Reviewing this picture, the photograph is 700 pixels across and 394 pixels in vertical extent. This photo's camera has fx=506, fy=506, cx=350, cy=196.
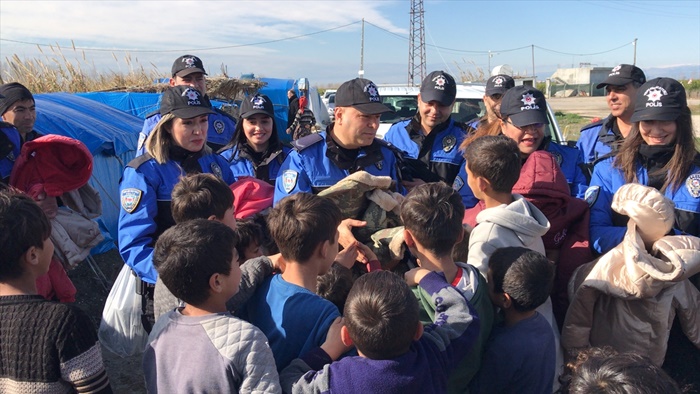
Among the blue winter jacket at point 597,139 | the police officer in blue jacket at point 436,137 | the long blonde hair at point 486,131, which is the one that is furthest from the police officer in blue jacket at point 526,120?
the blue winter jacket at point 597,139

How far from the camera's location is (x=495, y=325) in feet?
6.90

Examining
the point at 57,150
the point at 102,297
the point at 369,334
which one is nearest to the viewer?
the point at 369,334

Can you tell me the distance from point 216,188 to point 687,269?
204 centimetres

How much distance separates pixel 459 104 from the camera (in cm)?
693

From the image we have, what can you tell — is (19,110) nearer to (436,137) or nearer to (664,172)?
(436,137)

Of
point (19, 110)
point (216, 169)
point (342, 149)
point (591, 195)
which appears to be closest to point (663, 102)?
point (591, 195)

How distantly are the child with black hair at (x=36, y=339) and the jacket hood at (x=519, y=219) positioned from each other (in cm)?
164

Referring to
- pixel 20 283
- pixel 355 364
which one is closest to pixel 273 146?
pixel 20 283

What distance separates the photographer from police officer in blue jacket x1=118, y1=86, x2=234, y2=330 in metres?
2.62

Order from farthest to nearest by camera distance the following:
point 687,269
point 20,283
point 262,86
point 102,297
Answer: point 262,86 → point 102,297 → point 687,269 → point 20,283

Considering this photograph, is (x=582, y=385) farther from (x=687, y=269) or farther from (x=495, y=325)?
(x=687, y=269)

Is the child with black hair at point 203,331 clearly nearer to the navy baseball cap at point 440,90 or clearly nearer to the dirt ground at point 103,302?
the navy baseball cap at point 440,90

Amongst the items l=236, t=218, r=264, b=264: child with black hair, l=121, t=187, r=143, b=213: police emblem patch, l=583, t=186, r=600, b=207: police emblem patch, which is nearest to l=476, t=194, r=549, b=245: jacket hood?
l=583, t=186, r=600, b=207: police emblem patch

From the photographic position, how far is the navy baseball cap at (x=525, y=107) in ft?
9.31
